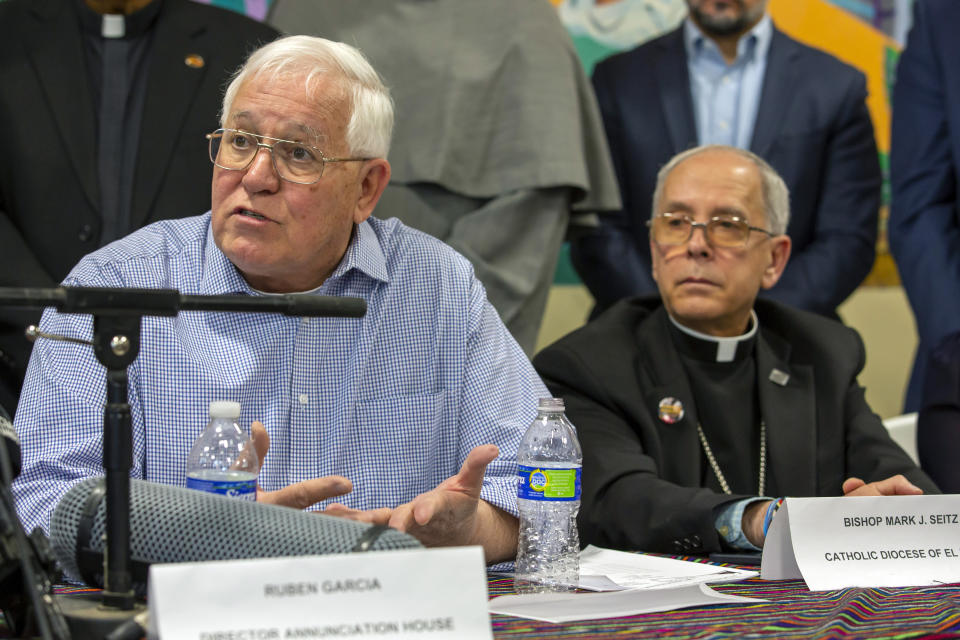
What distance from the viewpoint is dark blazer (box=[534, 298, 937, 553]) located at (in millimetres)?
2721

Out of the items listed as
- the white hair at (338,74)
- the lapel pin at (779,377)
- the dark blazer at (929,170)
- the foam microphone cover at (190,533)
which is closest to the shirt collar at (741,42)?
the dark blazer at (929,170)

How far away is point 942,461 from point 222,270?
212 cm

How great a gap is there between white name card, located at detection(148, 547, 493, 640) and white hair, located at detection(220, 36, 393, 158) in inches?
52.0

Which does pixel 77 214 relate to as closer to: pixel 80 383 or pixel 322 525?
pixel 80 383

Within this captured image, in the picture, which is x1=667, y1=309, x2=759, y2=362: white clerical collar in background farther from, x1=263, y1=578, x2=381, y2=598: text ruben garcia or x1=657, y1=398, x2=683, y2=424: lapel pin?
x1=263, y1=578, x2=381, y2=598: text ruben garcia

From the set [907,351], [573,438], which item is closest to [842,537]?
[573,438]

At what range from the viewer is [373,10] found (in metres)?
3.69

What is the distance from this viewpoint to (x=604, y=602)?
5.54 ft

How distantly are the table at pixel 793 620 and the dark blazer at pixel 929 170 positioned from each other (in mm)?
2150

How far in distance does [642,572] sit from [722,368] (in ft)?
3.99

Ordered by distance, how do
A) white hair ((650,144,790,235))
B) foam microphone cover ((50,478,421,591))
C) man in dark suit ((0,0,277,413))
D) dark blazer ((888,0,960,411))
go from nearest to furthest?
foam microphone cover ((50,478,421,591)) < man in dark suit ((0,0,277,413)) < white hair ((650,144,790,235)) < dark blazer ((888,0,960,411))

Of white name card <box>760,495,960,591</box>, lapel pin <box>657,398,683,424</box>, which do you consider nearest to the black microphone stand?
white name card <box>760,495,960,591</box>

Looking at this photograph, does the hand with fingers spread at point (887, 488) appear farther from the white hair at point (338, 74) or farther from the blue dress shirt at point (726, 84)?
the blue dress shirt at point (726, 84)

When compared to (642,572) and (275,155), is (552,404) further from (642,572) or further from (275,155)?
(275,155)
